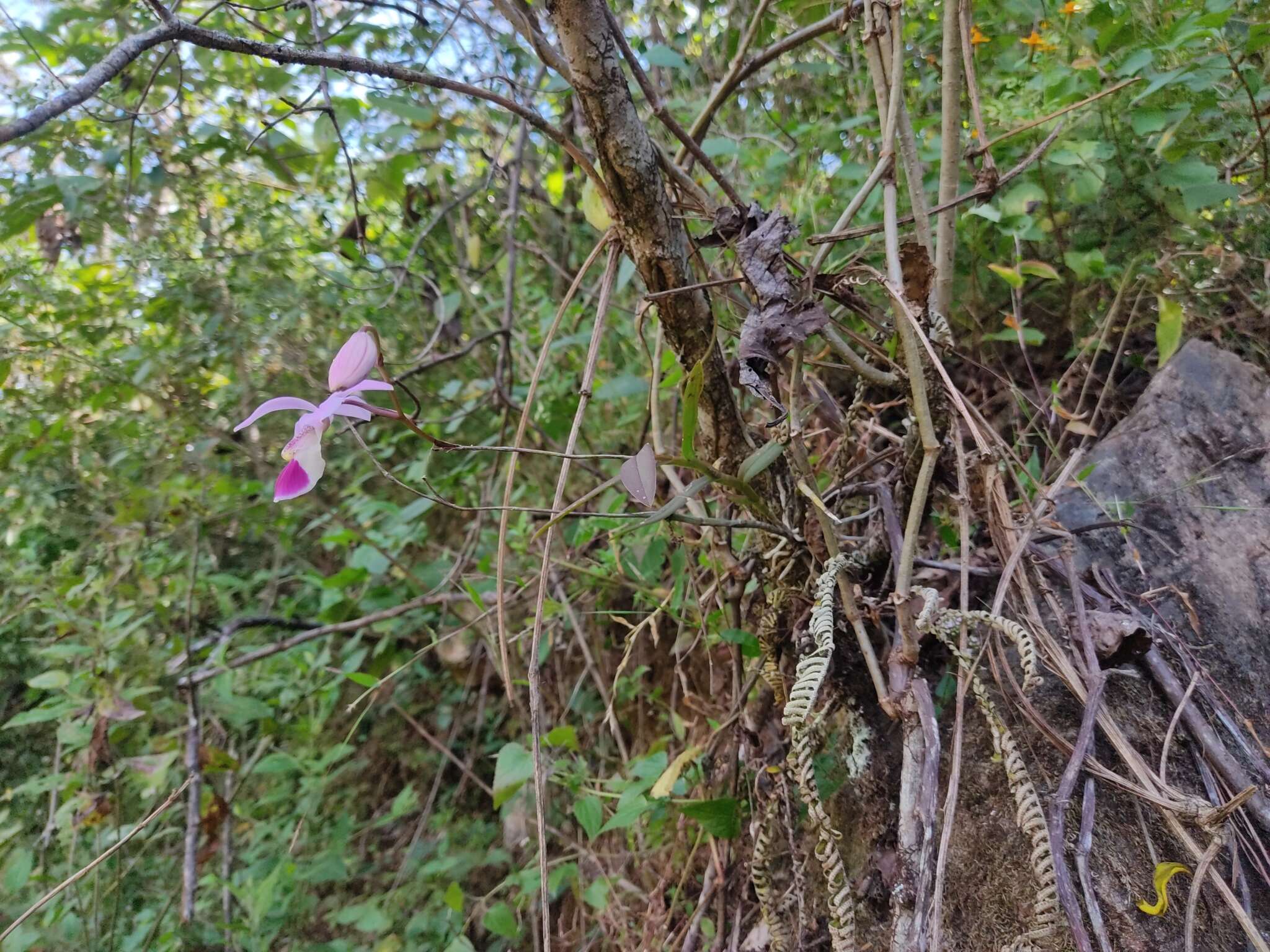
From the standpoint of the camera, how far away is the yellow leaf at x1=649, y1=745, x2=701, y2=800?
0.76 meters

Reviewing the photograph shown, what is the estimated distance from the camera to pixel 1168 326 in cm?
81

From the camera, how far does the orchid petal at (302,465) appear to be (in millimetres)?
478

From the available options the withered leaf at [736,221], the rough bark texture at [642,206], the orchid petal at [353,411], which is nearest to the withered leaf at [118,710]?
the orchid petal at [353,411]

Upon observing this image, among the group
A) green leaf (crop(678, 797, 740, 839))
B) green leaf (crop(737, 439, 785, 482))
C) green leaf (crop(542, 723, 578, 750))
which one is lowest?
green leaf (crop(678, 797, 740, 839))

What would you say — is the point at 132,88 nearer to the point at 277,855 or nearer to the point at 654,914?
the point at 277,855

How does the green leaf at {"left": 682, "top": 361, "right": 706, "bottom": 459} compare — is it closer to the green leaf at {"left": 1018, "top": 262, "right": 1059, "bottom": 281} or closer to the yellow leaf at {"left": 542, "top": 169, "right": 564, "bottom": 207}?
the green leaf at {"left": 1018, "top": 262, "right": 1059, "bottom": 281}

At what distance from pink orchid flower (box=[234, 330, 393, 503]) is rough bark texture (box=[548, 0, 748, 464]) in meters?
0.25

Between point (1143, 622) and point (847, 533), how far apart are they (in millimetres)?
275

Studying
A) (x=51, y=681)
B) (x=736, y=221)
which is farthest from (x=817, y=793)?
(x=51, y=681)

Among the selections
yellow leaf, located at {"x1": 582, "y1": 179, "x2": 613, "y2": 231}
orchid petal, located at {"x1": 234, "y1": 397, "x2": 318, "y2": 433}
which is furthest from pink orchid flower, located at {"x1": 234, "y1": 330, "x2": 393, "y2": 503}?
yellow leaf, located at {"x1": 582, "y1": 179, "x2": 613, "y2": 231}

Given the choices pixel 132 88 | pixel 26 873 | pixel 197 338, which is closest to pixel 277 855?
pixel 26 873

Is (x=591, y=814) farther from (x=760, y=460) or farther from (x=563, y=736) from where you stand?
(x=760, y=460)

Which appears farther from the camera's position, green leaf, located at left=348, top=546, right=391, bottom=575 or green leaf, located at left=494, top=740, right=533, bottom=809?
green leaf, located at left=348, top=546, right=391, bottom=575

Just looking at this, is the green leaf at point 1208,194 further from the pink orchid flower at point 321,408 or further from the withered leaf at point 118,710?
the withered leaf at point 118,710
